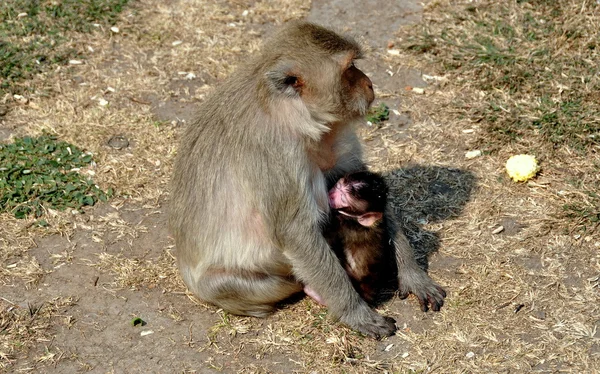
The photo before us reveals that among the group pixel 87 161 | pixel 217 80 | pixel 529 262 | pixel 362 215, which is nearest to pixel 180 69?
pixel 217 80

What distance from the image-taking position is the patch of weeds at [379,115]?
657cm

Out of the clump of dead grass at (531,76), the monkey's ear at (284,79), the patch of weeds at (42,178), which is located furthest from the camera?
the clump of dead grass at (531,76)

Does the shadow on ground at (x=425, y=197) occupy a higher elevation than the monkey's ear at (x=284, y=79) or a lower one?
lower

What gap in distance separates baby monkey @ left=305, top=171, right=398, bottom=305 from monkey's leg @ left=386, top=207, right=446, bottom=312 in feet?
0.47

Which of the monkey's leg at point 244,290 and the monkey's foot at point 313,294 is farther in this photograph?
the monkey's foot at point 313,294

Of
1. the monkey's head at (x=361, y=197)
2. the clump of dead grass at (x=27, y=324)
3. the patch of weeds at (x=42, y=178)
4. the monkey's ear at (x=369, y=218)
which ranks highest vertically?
the monkey's head at (x=361, y=197)

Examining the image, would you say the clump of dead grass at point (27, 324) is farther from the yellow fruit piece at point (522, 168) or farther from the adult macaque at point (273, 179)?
the yellow fruit piece at point (522, 168)

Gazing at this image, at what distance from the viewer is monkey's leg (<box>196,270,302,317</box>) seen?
15.3 feet

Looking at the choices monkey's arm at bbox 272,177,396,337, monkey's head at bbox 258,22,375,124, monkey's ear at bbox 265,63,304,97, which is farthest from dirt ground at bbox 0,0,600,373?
monkey's ear at bbox 265,63,304,97

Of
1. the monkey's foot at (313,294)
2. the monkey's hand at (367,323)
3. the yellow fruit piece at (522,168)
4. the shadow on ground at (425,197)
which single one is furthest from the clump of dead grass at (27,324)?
the yellow fruit piece at (522,168)

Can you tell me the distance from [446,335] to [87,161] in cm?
302

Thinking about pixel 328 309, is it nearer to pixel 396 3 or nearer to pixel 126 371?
pixel 126 371

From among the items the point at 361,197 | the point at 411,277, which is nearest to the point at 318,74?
the point at 361,197

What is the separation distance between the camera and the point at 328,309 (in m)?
4.77
